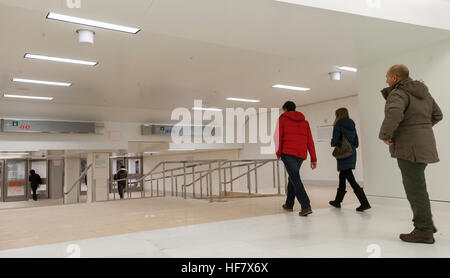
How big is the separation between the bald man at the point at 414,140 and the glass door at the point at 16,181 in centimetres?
1743

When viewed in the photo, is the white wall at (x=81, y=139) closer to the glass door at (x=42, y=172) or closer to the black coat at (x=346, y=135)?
the glass door at (x=42, y=172)

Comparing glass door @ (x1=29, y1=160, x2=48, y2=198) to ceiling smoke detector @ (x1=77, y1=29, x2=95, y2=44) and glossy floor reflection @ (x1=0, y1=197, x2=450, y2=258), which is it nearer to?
ceiling smoke detector @ (x1=77, y1=29, x2=95, y2=44)

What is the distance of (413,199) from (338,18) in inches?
74.5

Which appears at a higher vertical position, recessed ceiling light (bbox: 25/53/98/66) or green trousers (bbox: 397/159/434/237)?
recessed ceiling light (bbox: 25/53/98/66)

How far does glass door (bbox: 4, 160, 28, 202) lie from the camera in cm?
1592

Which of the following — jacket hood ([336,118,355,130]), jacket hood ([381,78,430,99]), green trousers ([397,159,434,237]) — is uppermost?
jacket hood ([381,78,430,99])

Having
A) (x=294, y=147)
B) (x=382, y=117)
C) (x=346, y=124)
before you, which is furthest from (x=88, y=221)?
(x=382, y=117)

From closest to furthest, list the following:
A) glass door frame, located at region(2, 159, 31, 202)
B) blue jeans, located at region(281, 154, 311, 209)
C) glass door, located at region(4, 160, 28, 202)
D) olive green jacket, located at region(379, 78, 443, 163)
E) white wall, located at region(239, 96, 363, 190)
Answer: olive green jacket, located at region(379, 78, 443, 163) → blue jeans, located at region(281, 154, 311, 209) → white wall, located at region(239, 96, 363, 190) → glass door frame, located at region(2, 159, 31, 202) → glass door, located at region(4, 160, 28, 202)

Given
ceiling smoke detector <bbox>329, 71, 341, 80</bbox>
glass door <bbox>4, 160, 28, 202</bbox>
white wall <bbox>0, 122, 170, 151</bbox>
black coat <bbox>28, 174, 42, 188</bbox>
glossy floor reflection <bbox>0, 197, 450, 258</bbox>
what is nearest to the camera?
glossy floor reflection <bbox>0, 197, 450, 258</bbox>

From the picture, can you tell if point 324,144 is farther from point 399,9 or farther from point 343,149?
point 399,9

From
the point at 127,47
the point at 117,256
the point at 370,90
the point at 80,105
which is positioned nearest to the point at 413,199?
the point at 117,256

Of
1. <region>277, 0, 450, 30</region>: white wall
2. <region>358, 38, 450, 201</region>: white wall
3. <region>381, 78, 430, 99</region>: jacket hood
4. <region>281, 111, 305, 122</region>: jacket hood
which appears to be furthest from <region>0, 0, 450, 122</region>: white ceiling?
<region>381, 78, 430, 99</region>: jacket hood

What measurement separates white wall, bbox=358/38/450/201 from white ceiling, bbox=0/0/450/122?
18 cm

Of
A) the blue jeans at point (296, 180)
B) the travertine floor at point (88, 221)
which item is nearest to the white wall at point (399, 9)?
the blue jeans at point (296, 180)
